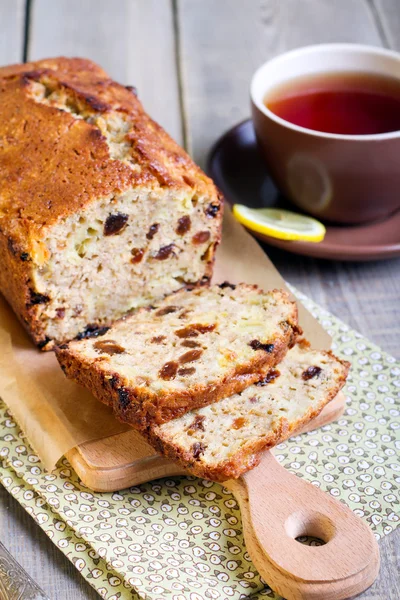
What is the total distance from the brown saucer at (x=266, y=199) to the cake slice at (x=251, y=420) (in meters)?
0.84

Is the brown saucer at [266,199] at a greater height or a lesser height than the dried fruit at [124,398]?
lesser

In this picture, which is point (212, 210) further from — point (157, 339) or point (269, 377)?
point (269, 377)

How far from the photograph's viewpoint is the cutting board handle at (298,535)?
2338mm

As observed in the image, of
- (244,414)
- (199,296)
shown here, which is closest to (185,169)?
(199,296)

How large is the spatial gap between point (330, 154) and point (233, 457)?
1.70 meters

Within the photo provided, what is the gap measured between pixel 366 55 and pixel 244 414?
2.26m

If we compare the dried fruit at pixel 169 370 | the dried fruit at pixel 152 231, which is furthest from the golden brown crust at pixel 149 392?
the dried fruit at pixel 152 231

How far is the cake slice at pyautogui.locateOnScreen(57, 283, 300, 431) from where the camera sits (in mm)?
2738

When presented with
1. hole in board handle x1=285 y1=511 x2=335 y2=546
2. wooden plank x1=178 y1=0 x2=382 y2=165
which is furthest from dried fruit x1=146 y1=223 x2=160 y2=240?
wooden plank x1=178 y1=0 x2=382 y2=165

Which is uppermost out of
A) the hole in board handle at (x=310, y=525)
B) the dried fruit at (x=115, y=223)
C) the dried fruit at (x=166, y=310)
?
the dried fruit at (x=115, y=223)

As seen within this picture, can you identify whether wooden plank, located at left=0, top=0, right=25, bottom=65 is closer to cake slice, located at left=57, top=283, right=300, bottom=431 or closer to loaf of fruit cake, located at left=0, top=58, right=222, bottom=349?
loaf of fruit cake, located at left=0, top=58, right=222, bottom=349

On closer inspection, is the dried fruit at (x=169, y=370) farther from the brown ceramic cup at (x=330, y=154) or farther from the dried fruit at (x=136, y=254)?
the brown ceramic cup at (x=330, y=154)

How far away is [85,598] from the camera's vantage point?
8.16ft

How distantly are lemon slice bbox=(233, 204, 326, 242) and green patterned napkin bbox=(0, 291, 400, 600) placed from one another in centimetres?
87
